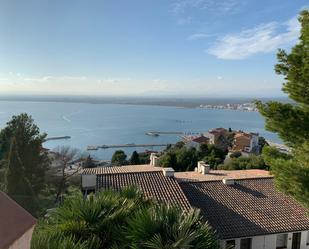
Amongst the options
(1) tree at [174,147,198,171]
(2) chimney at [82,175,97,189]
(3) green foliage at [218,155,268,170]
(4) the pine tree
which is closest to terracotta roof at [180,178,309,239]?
(2) chimney at [82,175,97,189]

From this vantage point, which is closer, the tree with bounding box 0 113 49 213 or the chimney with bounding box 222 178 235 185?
the chimney with bounding box 222 178 235 185

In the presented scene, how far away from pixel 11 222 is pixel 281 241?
1178 centimetres

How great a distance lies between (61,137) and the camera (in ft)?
289

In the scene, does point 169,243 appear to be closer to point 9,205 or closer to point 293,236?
point 9,205

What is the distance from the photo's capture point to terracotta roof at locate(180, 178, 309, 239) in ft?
36.9

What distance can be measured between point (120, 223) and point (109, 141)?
86.2m

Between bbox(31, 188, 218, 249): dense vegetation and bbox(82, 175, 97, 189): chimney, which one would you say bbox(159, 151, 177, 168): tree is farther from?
bbox(31, 188, 218, 249): dense vegetation

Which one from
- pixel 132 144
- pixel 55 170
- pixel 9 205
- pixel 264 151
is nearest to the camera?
pixel 9 205

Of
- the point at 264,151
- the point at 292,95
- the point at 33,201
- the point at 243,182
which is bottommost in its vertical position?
the point at 33,201

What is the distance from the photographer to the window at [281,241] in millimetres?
11734

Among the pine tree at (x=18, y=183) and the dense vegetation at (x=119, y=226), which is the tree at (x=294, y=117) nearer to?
the dense vegetation at (x=119, y=226)

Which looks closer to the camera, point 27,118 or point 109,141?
point 27,118

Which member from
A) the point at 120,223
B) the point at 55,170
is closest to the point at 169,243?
the point at 120,223

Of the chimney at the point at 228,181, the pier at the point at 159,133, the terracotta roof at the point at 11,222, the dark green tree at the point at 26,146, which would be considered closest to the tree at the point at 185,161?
the dark green tree at the point at 26,146
